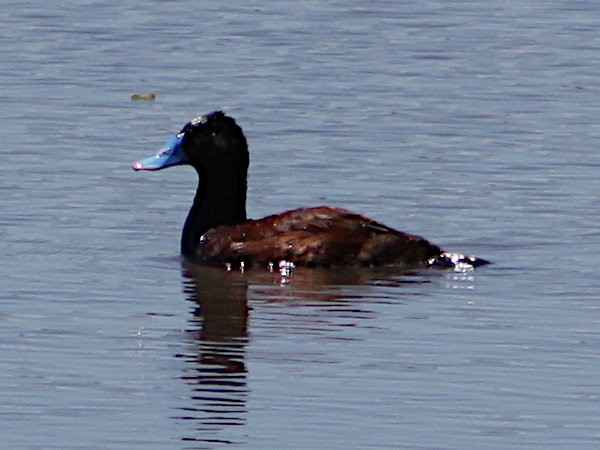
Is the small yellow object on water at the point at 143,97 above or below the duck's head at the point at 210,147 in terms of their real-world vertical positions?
above

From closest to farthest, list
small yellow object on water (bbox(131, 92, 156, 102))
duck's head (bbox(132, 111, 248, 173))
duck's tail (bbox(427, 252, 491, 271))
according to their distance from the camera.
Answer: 1. duck's tail (bbox(427, 252, 491, 271))
2. duck's head (bbox(132, 111, 248, 173))
3. small yellow object on water (bbox(131, 92, 156, 102))

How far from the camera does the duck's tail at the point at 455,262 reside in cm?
1473

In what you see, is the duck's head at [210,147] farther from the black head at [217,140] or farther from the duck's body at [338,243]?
the duck's body at [338,243]

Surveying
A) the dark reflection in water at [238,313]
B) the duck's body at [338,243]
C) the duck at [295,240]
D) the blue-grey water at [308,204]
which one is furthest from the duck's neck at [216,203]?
the duck's body at [338,243]

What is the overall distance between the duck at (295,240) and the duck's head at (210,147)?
16 centimetres

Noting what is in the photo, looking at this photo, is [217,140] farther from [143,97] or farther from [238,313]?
[143,97]

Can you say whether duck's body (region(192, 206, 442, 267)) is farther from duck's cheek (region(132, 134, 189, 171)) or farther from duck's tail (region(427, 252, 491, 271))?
duck's cheek (region(132, 134, 189, 171))

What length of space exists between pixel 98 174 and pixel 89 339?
218 inches

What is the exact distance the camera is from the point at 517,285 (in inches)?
558

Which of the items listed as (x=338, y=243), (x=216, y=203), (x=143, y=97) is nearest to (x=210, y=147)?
(x=216, y=203)

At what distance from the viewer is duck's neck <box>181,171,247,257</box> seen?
1573 centimetres

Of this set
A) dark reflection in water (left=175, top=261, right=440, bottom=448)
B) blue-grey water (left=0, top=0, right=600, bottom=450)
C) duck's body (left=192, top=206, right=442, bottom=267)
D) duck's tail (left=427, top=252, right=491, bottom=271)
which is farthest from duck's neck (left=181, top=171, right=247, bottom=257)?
duck's tail (left=427, top=252, right=491, bottom=271)

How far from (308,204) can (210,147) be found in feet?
3.62

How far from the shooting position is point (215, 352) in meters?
12.1
